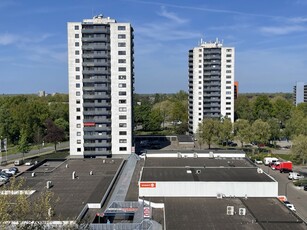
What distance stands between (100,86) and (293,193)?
31189mm

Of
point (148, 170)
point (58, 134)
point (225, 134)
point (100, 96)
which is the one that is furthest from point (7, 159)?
point (225, 134)

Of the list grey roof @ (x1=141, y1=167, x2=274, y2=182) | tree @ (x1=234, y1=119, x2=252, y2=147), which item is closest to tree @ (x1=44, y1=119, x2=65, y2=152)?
grey roof @ (x1=141, y1=167, x2=274, y2=182)

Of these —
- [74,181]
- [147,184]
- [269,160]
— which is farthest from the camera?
[269,160]

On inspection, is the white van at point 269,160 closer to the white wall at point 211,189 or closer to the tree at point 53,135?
the white wall at point 211,189

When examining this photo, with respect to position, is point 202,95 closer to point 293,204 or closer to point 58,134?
point 58,134

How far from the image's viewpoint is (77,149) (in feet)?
185

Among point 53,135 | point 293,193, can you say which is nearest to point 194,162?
point 293,193

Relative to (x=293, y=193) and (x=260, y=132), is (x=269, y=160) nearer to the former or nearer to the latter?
(x=260, y=132)

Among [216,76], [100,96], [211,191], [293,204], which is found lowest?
[293,204]

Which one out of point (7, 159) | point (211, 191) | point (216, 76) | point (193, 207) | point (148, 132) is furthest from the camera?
point (148, 132)

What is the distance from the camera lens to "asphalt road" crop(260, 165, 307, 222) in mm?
34438

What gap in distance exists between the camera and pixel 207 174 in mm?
36594

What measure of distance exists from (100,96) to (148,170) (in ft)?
66.8

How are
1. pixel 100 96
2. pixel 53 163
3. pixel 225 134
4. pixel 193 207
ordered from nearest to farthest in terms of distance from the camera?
pixel 193 207, pixel 53 163, pixel 100 96, pixel 225 134
